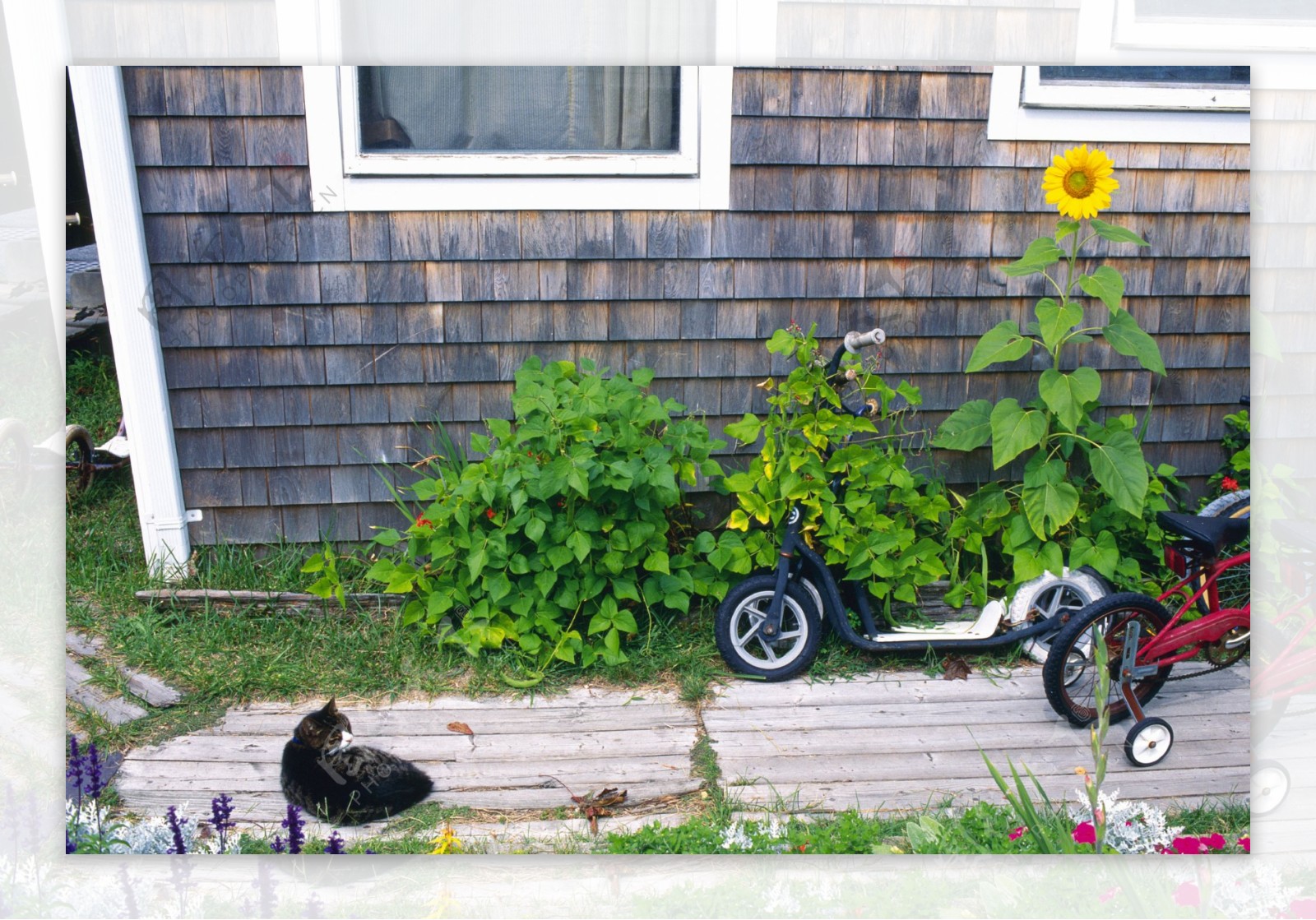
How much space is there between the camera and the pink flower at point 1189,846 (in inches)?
91.1

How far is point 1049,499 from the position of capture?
311 centimetres

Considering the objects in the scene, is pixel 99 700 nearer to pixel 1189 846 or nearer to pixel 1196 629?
pixel 1189 846

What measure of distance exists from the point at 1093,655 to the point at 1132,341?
1.00m

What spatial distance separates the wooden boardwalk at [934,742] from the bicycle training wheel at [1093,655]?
0.09 metres

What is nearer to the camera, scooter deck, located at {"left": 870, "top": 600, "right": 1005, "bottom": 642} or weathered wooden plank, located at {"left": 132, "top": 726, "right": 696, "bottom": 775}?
weathered wooden plank, located at {"left": 132, "top": 726, "right": 696, "bottom": 775}

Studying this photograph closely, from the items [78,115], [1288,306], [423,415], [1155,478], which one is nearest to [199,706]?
[423,415]

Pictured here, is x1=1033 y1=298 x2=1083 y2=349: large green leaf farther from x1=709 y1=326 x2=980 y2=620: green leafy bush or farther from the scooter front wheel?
the scooter front wheel

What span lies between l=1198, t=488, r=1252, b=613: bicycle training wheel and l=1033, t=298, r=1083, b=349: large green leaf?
86 cm

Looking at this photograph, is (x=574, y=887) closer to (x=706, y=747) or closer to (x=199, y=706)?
(x=706, y=747)

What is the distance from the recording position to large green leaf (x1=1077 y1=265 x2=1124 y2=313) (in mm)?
2967

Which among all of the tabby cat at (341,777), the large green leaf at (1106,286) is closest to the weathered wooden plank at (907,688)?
the tabby cat at (341,777)

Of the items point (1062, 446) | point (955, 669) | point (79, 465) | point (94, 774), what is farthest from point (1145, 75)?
point (79, 465)

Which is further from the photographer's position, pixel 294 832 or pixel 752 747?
pixel 752 747

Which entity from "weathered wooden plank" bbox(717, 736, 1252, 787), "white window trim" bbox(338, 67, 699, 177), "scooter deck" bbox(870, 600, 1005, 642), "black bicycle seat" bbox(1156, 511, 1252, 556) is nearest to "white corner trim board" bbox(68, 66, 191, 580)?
"white window trim" bbox(338, 67, 699, 177)
